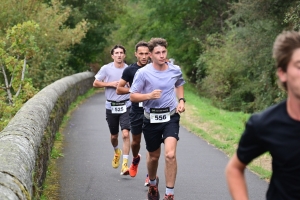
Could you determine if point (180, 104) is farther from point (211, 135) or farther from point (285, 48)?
point (211, 135)

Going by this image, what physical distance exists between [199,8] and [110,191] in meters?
33.5

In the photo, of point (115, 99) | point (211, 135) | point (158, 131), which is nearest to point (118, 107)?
point (115, 99)

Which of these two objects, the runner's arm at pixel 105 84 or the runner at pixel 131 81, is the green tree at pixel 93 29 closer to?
the runner's arm at pixel 105 84

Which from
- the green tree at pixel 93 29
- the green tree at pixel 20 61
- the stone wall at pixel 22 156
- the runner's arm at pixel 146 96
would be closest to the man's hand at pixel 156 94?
the runner's arm at pixel 146 96

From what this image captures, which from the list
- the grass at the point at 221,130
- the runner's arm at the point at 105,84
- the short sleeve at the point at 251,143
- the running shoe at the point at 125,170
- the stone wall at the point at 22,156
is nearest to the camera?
the short sleeve at the point at 251,143

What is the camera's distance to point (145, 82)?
8109 millimetres

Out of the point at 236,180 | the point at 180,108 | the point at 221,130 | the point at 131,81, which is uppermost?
the point at 236,180

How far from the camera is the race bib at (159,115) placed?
26.2 feet

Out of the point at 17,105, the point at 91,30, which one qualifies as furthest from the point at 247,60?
the point at 91,30

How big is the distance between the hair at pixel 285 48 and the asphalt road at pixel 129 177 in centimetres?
568

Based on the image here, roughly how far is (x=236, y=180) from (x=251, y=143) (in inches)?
8.2

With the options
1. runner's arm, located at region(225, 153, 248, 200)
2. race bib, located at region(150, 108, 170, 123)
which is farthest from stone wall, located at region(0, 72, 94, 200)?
runner's arm, located at region(225, 153, 248, 200)

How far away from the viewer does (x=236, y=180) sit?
3.40 metres

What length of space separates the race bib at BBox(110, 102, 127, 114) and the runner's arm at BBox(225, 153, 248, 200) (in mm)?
7370
